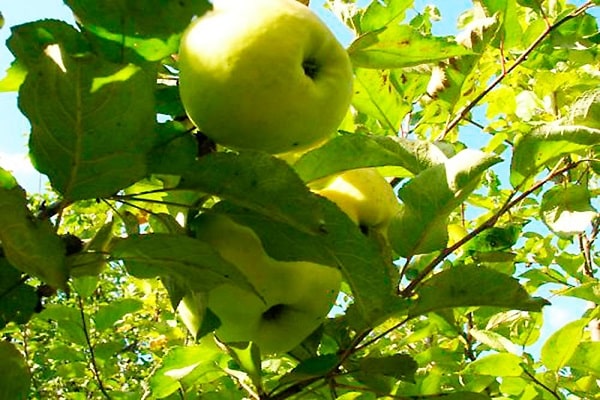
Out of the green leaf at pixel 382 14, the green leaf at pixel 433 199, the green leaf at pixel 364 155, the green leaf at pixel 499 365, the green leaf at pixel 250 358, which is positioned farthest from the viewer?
the green leaf at pixel 499 365

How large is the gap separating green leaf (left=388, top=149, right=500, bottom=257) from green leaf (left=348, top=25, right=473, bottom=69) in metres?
0.24

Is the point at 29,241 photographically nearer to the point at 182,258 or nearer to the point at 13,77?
the point at 182,258

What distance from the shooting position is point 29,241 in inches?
26.0

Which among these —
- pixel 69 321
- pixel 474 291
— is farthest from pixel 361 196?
pixel 69 321

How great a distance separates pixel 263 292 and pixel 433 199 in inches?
10.3

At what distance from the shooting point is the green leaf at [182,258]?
801mm

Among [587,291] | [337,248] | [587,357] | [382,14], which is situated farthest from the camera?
[587,291]

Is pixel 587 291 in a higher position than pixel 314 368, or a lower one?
lower

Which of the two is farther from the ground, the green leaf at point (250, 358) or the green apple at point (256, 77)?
the green apple at point (256, 77)

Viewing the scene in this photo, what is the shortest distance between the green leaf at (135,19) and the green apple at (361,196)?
0.39m

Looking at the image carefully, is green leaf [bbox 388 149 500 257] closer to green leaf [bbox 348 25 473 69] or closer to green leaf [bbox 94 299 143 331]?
green leaf [bbox 348 25 473 69]

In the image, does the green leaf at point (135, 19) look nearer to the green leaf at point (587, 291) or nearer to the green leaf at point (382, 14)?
the green leaf at point (382, 14)

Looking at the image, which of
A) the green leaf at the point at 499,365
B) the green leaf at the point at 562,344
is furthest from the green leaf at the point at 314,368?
the green leaf at the point at 562,344

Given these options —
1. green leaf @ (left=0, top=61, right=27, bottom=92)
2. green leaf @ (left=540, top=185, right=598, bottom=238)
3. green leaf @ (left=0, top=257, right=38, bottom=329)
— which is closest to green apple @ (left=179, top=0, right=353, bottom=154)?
green leaf @ (left=0, top=61, right=27, bottom=92)
